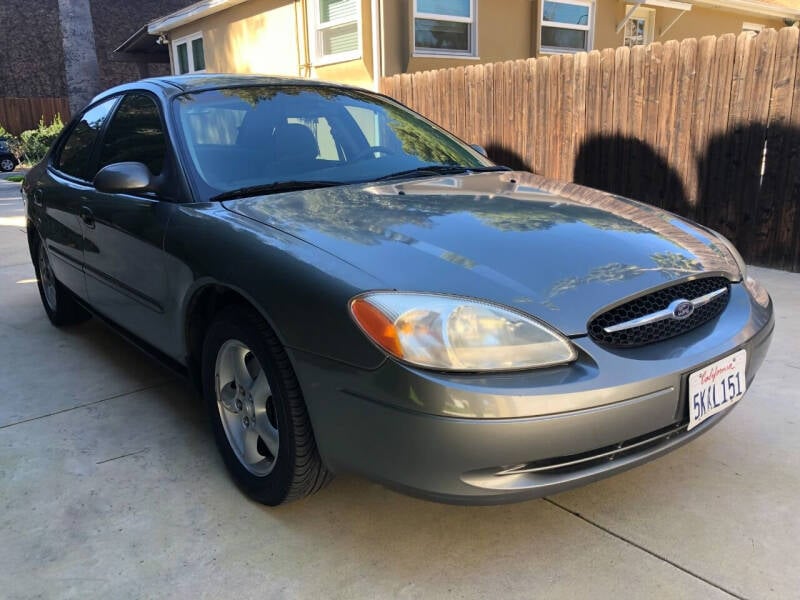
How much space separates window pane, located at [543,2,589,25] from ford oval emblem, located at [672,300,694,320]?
37.3 feet

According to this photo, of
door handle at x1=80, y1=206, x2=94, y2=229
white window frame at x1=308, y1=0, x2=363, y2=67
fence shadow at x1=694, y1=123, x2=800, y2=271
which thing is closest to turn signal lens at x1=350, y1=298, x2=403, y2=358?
door handle at x1=80, y1=206, x2=94, y2=229

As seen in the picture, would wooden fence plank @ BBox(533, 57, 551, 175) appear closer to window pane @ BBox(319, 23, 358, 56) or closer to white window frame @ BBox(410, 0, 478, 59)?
white window frame @ BBox(410, 0, 478, 59)

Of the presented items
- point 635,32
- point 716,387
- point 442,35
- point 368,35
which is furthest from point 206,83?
point 635,32

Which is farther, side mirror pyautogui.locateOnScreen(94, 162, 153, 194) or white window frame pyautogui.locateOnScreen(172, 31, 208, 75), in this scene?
white window frame pyautogui.locateOnScreen(172, 31, 208, 75)

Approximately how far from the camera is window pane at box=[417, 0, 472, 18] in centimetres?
1038

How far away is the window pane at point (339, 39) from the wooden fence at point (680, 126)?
3.27m

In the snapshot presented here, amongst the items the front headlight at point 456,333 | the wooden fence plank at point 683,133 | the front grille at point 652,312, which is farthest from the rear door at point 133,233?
the wooden fence plank at point 683,133

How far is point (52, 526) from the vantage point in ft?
7.73

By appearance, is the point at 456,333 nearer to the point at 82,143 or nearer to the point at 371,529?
the point at 371,529

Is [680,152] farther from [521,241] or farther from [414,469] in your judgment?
[414,469]

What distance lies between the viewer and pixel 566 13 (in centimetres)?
1245

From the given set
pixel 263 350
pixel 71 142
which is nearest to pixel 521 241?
pixel 263 350

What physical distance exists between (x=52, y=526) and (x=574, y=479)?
72.4 inches

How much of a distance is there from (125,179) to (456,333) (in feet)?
5.57
